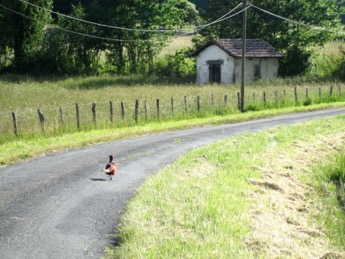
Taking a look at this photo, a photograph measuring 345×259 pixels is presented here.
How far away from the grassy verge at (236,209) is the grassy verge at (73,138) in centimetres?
486

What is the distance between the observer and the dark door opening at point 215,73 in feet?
147

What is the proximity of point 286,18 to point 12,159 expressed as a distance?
41693mm

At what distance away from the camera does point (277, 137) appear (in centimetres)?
1919

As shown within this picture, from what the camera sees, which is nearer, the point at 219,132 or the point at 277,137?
the point at 277,137

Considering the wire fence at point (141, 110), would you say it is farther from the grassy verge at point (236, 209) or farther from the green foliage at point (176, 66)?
the green foliage at point (176, 66)

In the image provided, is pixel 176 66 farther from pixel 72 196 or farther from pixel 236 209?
pixel 236 209

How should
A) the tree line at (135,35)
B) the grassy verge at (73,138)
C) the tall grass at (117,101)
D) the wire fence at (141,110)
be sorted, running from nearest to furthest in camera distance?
the grassy verge at (73,138) → the wire fence at (141,110) → the tall grass at (117,101) → the tree line at (135,35)

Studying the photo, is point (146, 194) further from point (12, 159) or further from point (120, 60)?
point (120, 60)

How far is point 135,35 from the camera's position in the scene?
51.8m

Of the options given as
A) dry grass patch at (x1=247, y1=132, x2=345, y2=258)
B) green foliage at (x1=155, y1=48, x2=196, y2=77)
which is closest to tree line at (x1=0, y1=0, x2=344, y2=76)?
green foliage at (x1=155, y1=48, x2=196, y2=77)

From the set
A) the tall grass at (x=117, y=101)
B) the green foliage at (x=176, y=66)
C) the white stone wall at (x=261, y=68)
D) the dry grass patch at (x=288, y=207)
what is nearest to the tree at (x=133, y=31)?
the green foliage at (x=176, y=66)

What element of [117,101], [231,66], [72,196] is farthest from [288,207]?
[231,66]

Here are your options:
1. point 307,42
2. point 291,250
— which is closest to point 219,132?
point 291,250

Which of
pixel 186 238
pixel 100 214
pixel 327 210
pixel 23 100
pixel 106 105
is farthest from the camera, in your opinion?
pixel 23 100
